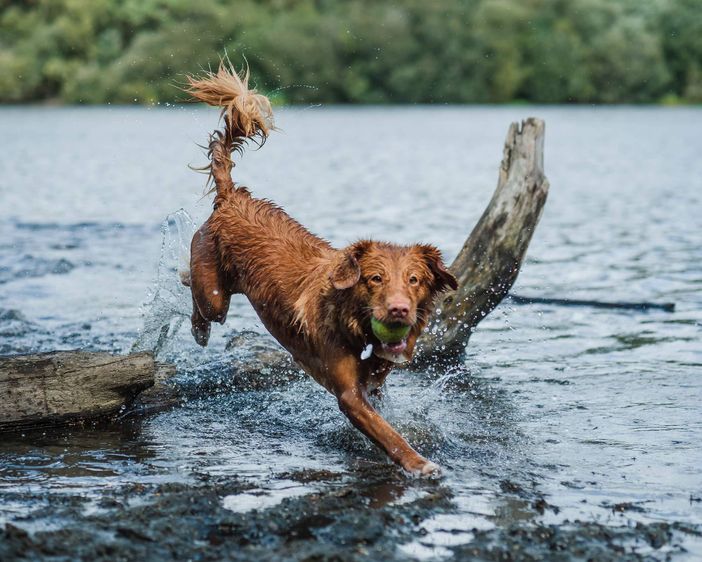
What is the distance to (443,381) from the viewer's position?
985 cm

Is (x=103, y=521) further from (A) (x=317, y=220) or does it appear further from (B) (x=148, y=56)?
(B) (x=148, y=56)

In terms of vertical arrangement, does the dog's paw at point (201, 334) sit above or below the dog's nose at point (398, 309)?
below

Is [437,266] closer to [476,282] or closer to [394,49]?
[476,282]

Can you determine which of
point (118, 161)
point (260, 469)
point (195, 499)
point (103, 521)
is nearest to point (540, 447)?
point (260, 469)

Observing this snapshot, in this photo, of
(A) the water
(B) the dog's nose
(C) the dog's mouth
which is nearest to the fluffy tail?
(A) the water

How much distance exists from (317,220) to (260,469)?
15.8m

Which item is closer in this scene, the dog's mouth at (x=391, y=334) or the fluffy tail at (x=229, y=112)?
the dog's mouth at (x=391, y=334)

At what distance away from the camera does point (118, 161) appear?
4009 centimetres

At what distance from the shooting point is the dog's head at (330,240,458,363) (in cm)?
662

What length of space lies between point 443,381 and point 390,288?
339cm

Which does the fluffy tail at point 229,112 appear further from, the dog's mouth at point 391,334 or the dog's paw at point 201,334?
the dog's mouth at point 391,334

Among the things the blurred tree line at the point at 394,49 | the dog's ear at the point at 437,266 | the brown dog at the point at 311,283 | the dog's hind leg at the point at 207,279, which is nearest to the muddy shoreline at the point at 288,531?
the brown dog at the point at 311,283

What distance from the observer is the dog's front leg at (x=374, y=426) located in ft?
22.5

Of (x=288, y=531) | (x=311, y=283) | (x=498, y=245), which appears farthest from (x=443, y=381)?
(x=288, y=531)
